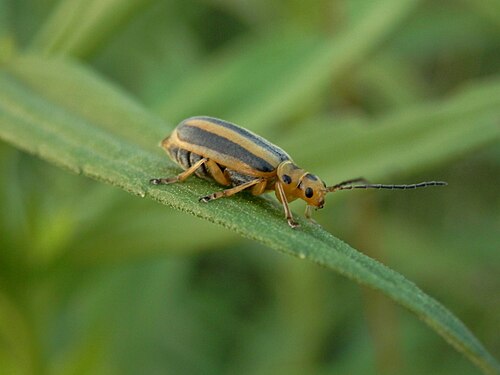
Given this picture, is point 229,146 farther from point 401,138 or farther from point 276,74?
point 276,74

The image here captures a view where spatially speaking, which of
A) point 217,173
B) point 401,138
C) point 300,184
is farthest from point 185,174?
point 401,138

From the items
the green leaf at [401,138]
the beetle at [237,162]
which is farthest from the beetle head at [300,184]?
the green leaf at [401,138]

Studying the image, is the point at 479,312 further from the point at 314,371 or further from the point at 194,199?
the point at 194,199

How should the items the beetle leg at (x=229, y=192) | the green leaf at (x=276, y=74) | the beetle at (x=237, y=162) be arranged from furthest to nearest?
the green leaf at (x=276, y=74), the beetle at (x=237, y=162), the beetle leg at (x=229, y=192)

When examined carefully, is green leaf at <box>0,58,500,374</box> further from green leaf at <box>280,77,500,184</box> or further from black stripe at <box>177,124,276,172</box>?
green leaf at <box>280,77,500,184</box>

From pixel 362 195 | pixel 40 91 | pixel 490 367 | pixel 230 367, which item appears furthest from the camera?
pixel 230 367

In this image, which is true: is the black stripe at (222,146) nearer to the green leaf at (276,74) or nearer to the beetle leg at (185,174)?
the beetle leg at (185,174)

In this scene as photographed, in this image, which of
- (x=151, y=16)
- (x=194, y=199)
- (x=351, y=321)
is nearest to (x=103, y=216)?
(x=194, y=199)
